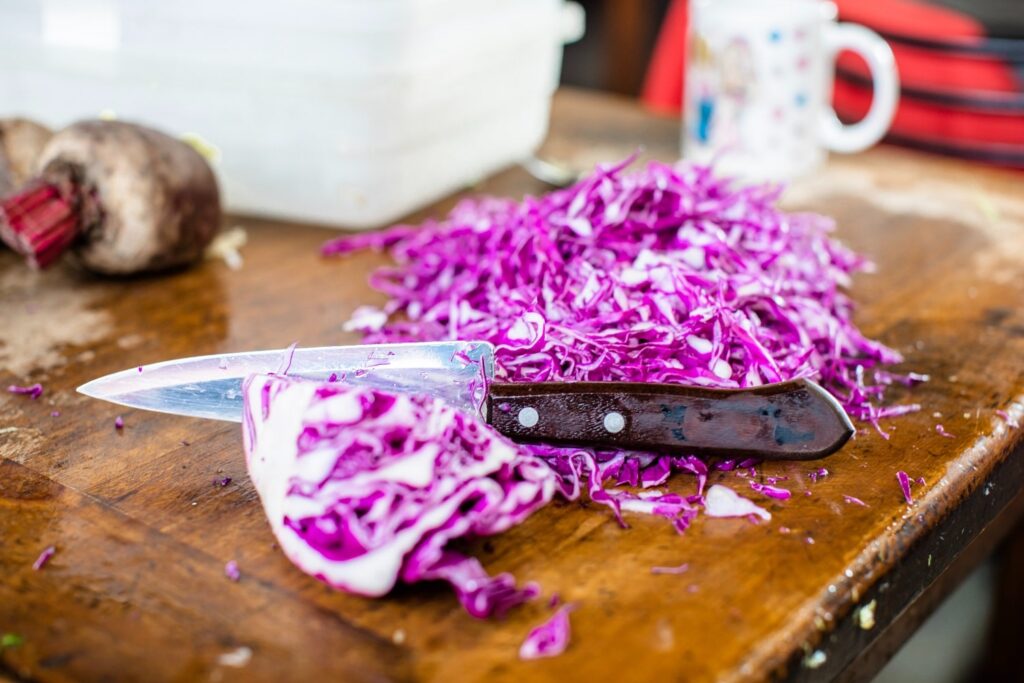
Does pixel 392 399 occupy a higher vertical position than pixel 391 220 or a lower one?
higher

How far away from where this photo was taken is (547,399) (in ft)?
2.97

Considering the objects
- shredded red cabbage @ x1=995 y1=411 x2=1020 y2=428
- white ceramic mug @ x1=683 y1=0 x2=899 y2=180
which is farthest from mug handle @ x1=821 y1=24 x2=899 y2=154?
shredded red cabbage @ x1=995 y1=411 x2=1020 y2=428

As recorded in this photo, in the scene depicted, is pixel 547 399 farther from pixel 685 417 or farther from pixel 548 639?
pixel 548 639

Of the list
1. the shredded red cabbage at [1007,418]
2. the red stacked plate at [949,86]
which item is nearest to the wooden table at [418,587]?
the shredded red cabbage at [1007,418]

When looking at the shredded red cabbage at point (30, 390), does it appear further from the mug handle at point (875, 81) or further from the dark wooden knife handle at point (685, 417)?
the mug handle at point (875, 81)

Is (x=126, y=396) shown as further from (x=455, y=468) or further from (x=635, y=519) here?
(x=635, y=519)

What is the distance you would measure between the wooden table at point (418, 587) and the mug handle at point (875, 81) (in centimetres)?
56

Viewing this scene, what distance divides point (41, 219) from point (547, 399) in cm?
70

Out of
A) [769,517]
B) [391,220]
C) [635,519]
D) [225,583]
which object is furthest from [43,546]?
[391,220]

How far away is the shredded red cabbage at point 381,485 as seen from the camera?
30.0 inches

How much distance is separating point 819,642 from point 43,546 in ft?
1.92

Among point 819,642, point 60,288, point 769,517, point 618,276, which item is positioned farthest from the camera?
point 60,288

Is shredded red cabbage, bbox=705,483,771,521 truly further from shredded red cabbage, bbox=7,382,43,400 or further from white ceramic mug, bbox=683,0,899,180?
white ceramic mug, bbox=683,0,899,180

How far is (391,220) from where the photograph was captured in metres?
1.59
